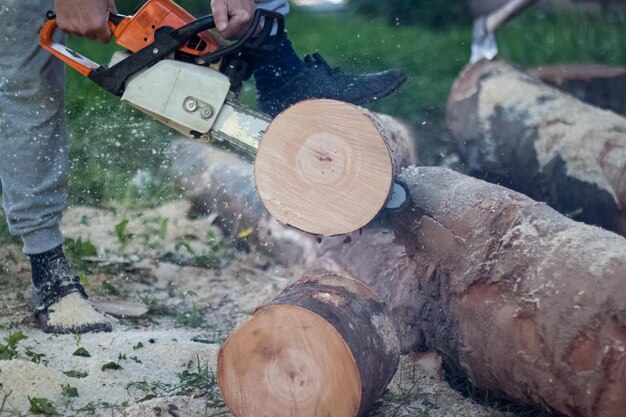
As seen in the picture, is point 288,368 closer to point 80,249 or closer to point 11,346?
point 11,346

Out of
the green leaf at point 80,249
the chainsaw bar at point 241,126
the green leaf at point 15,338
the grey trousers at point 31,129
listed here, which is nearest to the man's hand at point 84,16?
the grey trousers at point 31,129

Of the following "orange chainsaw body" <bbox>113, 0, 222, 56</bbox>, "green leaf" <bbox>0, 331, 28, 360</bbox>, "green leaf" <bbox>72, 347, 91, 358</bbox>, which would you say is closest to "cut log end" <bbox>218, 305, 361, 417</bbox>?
"green leaf" <bbox>72, 347, 91, 358</bbox>

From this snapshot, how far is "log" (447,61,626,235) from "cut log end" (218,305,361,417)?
1655 mm

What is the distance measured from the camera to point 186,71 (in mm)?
2545

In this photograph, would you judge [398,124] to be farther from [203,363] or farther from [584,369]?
[584,369]

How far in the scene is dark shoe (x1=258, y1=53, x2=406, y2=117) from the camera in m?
2.86

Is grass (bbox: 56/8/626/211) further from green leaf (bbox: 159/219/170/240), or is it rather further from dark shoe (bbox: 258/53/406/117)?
dark shoe (bbox: 258/53/406/117)

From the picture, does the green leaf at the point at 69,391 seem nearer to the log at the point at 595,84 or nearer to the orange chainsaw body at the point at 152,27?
the orange chainsaw body at the point at 152,27

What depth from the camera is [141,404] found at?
7.25 ft

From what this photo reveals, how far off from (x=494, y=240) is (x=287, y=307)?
2.08ft

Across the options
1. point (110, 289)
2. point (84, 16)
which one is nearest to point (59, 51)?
point (84, 16)

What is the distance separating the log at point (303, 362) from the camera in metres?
2.00

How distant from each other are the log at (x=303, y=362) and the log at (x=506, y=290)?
12.9 inches

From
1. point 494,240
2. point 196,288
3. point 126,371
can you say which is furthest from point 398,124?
point 126,371
